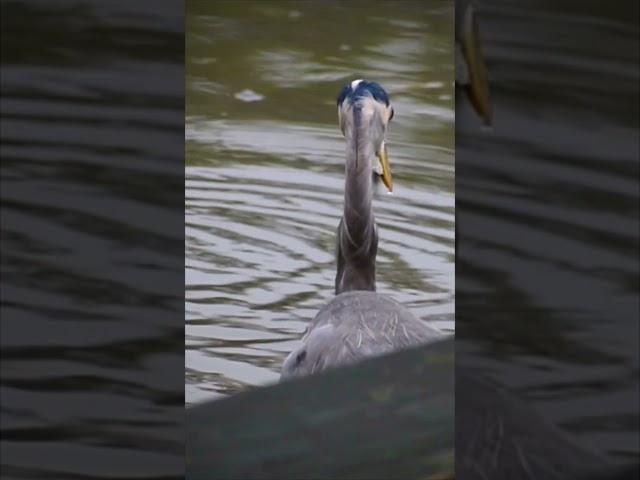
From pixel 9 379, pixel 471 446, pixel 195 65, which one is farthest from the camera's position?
pixel 195 65

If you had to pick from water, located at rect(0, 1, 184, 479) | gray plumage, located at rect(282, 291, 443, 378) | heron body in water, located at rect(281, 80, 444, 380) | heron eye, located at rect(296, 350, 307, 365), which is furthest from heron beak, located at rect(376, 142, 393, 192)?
water, located at rect(0, 1, 184, 479)

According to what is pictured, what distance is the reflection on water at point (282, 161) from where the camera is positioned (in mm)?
3047

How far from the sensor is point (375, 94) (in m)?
3.15

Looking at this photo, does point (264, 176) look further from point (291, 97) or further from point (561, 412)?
point (561, 412)

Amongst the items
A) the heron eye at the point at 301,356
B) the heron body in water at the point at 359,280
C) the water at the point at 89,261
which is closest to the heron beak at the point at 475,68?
the heron body in water at the point at 359,280

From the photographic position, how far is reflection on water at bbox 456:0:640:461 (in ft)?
8.89

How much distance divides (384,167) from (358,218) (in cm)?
13

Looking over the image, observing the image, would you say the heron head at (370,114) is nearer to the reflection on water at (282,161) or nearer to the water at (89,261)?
the reflection on water at (282,161)

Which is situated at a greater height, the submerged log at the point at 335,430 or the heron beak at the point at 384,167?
the heron beak at the point at 384,167

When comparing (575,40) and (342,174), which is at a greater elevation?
(575,40)

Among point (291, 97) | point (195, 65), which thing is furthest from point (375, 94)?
point (195, 65)

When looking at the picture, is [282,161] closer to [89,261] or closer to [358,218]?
[358,218]

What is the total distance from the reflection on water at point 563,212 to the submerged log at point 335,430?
11.2 inches

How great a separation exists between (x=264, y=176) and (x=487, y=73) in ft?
2.08
